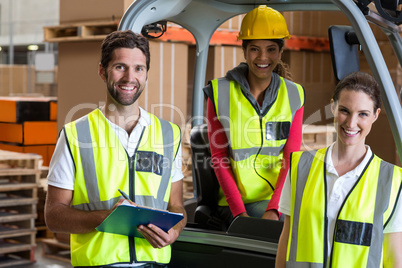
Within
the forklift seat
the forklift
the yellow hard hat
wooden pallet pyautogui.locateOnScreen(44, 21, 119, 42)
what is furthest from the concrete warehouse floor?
the yellow hard hat

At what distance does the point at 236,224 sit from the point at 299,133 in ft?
2.25

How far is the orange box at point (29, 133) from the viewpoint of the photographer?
790 cm

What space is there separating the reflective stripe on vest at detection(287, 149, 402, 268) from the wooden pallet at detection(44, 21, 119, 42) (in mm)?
4116

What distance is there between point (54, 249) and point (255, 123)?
3.78 metres

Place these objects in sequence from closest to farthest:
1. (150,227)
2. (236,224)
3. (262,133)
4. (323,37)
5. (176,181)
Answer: (150,227)
(176,181)
(236,224)
(262,133)
(323,37)

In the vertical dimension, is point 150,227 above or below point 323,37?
below

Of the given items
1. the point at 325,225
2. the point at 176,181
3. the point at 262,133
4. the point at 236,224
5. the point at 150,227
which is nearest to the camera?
the point at 325,225

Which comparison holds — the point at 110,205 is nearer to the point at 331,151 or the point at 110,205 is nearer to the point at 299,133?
the point at 331,151

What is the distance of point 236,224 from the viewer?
306 cm

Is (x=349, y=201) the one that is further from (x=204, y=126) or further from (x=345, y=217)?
(x=204, y=126)

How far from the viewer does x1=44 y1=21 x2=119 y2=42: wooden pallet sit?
589 centimetres

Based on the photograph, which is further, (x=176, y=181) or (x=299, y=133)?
(x=299, y=133)

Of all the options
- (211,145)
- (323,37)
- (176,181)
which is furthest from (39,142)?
(176,181)

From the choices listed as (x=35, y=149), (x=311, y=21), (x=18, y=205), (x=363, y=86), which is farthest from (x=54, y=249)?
(x=363, y=86)
